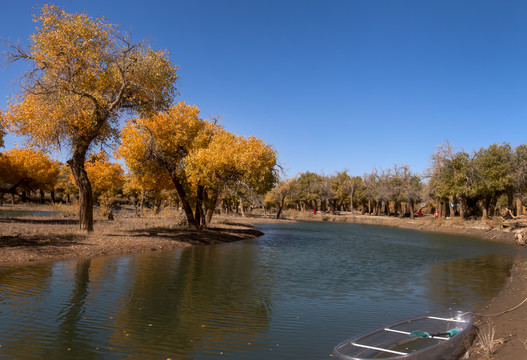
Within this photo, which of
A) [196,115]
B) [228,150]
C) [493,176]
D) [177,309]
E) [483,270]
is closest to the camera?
[177,309]

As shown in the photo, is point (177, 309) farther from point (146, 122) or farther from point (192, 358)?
point (146, 122)

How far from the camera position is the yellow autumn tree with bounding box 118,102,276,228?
2541 cm

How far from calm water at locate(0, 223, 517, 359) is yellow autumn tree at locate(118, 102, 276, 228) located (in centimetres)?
692

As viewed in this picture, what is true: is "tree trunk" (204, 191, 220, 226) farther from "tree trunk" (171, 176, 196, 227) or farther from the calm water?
the calm water

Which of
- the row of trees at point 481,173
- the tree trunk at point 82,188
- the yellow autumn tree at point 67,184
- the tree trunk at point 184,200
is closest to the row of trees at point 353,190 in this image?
the row of trees at point 481,173

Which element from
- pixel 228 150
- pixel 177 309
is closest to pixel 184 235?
pixel 228 150

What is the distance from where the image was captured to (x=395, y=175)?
273 feet

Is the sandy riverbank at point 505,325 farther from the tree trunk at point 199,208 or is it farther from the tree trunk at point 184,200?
the tree trunk at point 184,200

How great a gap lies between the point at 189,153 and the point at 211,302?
1664 centimetres

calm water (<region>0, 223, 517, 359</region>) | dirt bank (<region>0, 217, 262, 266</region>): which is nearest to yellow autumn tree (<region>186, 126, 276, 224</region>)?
dirt bank (<region>0, 217, 262, 266</region>)

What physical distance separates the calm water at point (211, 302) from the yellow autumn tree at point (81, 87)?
7.07 meters

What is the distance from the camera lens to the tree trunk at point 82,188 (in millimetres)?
20688

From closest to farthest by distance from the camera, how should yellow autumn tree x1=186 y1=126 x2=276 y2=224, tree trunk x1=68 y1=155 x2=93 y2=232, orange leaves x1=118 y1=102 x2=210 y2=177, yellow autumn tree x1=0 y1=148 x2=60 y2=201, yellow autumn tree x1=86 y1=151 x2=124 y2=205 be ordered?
tree trunk x1=68 y1=155 x2=93 y2=232, yellow autumn tree x1=186 y1=126 x2=276 y2=224, orange leaves x1=118 y1=102 x2=210 y2=177, yellow autumn tree x1=86 y1=151 x2=124 y2=205, yellow autumn tree x1=0 y1=148 x2=60 y2=201

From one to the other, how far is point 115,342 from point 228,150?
18.9m
